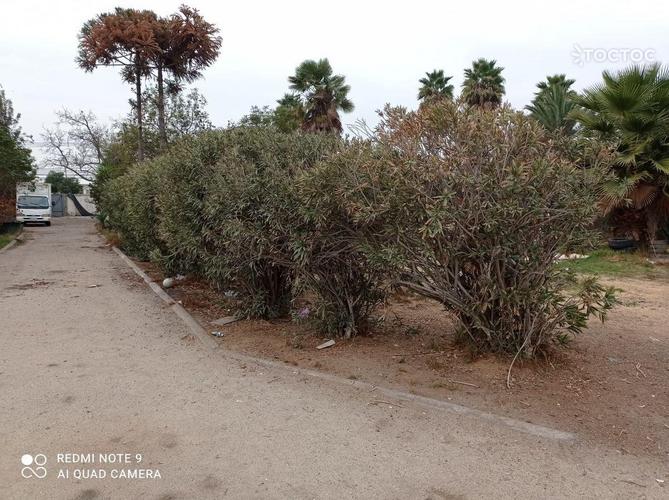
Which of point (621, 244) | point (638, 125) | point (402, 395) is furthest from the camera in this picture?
point (621, 244)

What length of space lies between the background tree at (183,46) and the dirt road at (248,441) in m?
15.7

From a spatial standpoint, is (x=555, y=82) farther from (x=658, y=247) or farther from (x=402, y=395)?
(x=402, y=395)

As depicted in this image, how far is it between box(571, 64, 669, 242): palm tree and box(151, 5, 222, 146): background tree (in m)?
13.3

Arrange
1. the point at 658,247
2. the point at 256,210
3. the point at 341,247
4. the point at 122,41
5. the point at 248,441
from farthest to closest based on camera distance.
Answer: the point at 122,41 → the point at 658,247 → the point at 256,210 → the point at 341,247 → the point at 248,441

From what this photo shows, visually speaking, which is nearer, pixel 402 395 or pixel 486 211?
pixel 486 211

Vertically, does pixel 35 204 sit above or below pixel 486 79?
below

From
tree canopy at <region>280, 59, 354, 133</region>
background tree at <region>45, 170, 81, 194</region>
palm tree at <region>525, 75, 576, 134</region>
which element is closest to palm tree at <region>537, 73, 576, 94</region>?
palm tree at <region>525, 75, 576, 134</region>

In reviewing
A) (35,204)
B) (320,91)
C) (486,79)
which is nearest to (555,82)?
(486,79)

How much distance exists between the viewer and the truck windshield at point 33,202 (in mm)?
32097

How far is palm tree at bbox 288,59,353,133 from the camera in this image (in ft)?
76.8

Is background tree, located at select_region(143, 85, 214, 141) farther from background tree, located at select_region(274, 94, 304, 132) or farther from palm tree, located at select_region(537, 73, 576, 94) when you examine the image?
palm tree, located at select_region(537, 73, 576, 94)

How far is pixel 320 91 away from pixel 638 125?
1441 centimetres

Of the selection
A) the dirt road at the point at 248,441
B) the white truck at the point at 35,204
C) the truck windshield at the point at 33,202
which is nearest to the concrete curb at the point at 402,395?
the dirt road at the point at 248,441

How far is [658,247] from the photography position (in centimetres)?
1394
